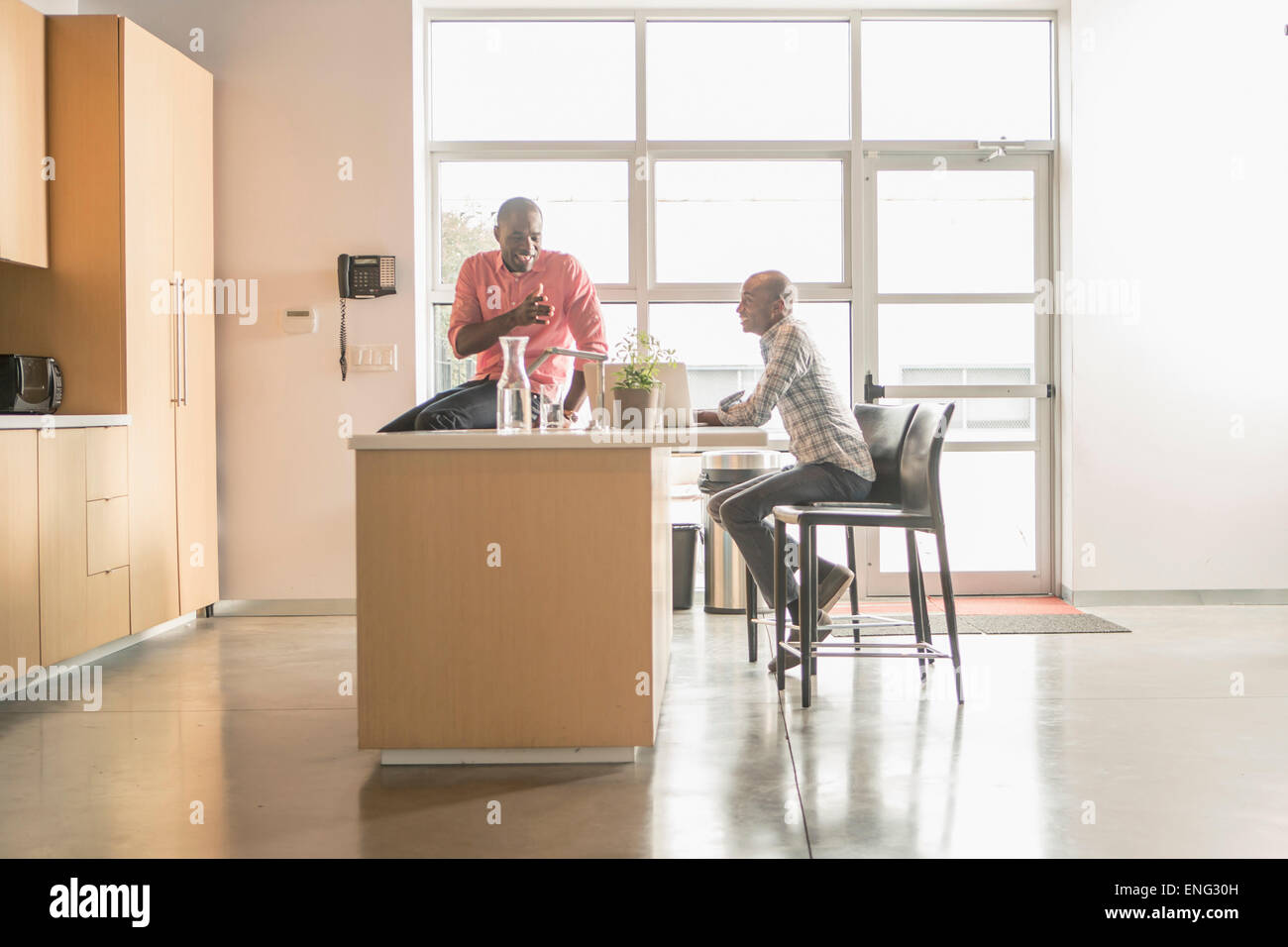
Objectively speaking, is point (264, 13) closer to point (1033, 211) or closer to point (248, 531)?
point (248, 531)

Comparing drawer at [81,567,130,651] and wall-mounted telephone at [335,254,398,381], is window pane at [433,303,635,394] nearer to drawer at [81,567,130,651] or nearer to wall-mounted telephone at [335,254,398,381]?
wall-mounted telephone at [335,254,398,381]

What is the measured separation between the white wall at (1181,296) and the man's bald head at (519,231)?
2.95m

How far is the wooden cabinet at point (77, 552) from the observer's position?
12.2ft

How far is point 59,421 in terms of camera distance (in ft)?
12.5

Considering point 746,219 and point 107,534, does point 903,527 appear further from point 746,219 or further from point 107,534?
point 107,534

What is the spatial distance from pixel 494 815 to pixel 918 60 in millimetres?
4376

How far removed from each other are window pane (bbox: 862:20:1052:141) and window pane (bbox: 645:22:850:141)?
17 centimetres

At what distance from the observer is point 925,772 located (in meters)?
2.78

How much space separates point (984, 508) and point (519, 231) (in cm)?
311

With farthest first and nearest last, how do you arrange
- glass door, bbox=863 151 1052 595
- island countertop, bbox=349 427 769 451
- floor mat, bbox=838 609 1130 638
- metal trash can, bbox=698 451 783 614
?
1. glass door, bbox=863 151 1052 595
2. metal trash can, bbox=698 451 783 614
3. floor mat, bbox=838 609 1130 638
4. island countertop, bbox=349 427 769 451

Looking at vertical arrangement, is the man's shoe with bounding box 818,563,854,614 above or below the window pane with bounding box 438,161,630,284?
below

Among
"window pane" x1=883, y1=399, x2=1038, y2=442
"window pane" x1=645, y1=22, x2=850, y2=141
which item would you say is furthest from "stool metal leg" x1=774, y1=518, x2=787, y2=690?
"window pane" x1=645, y1=22, x2=850, y2=141

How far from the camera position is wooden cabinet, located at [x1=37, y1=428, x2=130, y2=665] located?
3732mm
